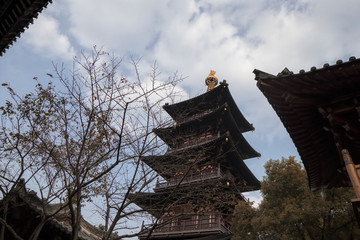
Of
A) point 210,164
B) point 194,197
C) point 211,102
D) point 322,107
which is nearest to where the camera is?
point 322,107

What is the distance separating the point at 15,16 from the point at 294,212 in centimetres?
1406

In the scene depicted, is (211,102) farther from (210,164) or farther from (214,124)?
(210,164)

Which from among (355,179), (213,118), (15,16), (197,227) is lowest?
(355,179)

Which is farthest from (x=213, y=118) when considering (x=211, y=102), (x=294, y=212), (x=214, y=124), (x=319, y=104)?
(x=319, y=104)

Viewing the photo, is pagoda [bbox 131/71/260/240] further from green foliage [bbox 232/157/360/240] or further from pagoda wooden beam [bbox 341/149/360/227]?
pagoda wooden beam [bbox 341/149/360/227]

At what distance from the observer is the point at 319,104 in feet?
14.4

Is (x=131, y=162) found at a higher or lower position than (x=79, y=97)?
lower

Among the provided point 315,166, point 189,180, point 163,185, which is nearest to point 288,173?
point 189,180

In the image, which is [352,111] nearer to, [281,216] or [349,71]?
[349,71]

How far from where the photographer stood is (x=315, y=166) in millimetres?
5535

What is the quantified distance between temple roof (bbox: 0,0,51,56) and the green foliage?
10.1 meters

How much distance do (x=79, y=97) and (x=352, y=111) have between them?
6.03 m

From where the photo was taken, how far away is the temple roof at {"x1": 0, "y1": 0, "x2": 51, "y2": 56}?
4590 mm

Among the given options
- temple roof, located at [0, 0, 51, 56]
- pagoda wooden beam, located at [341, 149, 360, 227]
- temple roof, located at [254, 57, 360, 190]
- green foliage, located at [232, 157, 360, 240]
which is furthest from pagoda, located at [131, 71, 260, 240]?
pagoda wooden beam, located at [341, 149, 360, 227]
